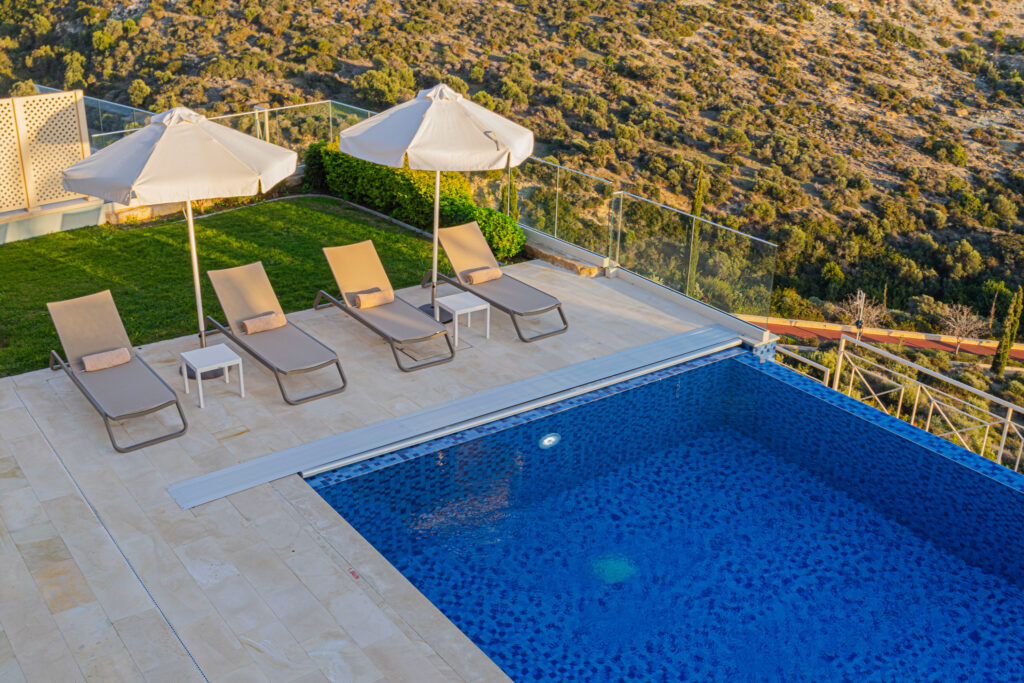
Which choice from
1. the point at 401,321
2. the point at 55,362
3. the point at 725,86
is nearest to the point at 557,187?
the point at 401,321

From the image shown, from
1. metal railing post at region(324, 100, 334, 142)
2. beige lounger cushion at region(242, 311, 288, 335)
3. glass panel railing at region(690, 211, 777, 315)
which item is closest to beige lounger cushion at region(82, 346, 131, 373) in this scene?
beige lounger cushion at region(242, 311, 288, 335)

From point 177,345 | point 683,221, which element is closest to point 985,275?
point 683,221

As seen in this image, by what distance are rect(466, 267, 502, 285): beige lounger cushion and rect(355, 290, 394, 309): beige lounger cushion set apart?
3.48ft

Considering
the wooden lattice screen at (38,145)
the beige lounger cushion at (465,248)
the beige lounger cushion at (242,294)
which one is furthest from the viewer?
the wooden lattice screen at (38,145)

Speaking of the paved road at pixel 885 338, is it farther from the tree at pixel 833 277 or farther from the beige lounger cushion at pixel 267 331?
the beige lounger cushion at pixel 267 331

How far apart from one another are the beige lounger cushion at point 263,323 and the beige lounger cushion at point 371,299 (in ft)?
2.99

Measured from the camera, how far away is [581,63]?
133 feet

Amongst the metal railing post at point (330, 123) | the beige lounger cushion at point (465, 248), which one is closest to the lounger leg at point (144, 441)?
the beige lounger cushion at point (465, 248)

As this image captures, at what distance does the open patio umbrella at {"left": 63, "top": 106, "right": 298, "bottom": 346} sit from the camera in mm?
7816

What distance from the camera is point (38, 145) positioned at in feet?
40.2

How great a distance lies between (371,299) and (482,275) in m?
1.47

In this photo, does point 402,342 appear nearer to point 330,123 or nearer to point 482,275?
point 482,275

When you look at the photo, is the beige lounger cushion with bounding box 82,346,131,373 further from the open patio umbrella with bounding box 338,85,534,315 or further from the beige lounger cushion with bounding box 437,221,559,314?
the beige lounger cushion with bounding box 437,221,559,314

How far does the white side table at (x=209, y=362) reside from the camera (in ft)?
27.5
